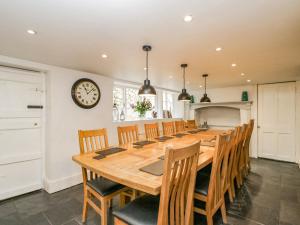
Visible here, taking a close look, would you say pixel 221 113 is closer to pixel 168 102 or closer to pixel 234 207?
pixel 168 102

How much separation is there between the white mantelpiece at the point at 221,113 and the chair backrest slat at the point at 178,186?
178 inches

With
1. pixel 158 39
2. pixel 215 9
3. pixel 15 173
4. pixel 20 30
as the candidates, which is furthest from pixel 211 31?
pixel 15 173

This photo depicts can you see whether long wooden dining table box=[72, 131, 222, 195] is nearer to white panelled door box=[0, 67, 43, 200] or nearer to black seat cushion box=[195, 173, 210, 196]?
black seat cushion box=[195, 173, 210, 196]

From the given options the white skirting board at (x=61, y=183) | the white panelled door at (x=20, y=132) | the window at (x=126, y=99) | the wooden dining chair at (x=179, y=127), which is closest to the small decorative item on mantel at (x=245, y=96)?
the wooden dining chair at (x=179, y=127)

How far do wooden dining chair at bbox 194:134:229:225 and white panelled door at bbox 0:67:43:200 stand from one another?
9.31 ft

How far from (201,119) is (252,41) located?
4632 millimetres

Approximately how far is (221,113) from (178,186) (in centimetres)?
527

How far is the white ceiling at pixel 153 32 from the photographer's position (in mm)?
1353

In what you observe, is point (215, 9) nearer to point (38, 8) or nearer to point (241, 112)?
point (38, 8)

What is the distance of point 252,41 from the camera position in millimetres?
2012

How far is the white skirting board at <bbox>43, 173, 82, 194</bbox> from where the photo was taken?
2887mm

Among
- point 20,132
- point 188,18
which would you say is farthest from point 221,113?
point 20,132

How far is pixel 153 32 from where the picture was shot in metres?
1.78

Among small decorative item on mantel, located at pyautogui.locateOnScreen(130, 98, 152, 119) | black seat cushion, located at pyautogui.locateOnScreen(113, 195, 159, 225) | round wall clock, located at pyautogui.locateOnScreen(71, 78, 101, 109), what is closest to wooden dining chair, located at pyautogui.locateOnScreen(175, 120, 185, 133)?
small decorative item on mantel, located at pyautogui.locateOnScreen(130, 98, 152, 119)
